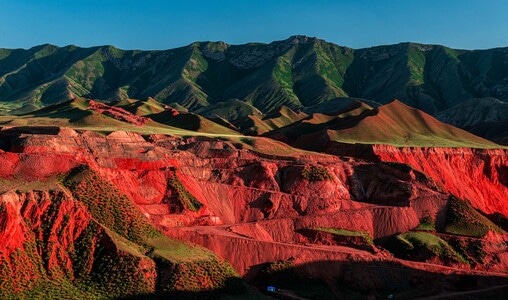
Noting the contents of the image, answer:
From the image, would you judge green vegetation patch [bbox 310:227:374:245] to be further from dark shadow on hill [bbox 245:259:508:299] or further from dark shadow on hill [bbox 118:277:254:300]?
dark shadow on hill [bbox 118:277:254:300]

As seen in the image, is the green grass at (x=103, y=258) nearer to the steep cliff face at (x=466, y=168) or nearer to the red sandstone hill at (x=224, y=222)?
the red sandstone hill at (x=224, y=222)

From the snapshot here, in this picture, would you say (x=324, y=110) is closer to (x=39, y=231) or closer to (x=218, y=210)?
(x=218, y=210)

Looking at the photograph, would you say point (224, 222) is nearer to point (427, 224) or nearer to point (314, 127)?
point (427, 224)

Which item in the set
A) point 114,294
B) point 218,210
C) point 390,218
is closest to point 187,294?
point 114,294

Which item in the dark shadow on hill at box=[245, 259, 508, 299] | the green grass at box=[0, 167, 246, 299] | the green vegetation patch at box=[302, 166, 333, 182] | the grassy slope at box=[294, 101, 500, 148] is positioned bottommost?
the dark shadow on hill at box=[245, 259, 508, 299]

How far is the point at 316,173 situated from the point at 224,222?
1413 centimetres

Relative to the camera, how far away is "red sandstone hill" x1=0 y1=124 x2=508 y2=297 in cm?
3953

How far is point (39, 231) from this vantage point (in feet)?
130

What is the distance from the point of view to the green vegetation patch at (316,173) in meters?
63.5

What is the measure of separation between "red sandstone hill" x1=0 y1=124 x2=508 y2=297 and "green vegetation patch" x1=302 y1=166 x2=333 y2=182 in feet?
0.61

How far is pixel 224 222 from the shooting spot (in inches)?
2144

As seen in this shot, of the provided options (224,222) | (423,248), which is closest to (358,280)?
(423,248)

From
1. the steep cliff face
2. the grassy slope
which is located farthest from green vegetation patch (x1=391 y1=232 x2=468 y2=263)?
the grassy slope

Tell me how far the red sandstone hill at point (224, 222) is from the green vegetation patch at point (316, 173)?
0.19m
